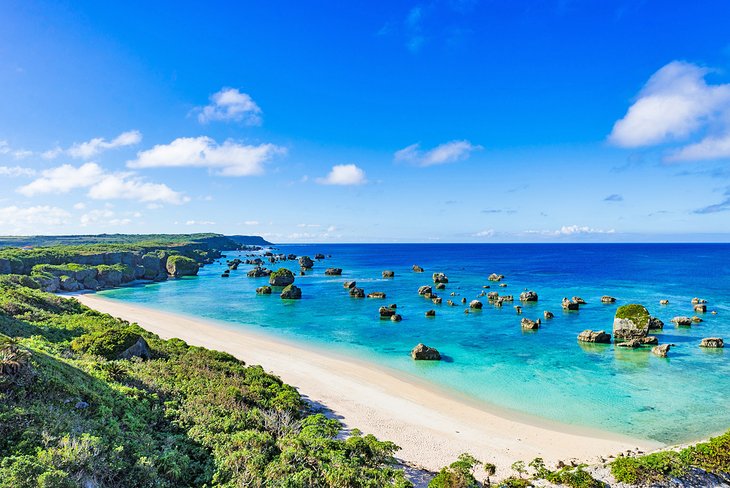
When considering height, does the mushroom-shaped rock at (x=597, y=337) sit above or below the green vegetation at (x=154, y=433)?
below

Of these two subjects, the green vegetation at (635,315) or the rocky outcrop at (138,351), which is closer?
the rocky outcrop at (138,351)

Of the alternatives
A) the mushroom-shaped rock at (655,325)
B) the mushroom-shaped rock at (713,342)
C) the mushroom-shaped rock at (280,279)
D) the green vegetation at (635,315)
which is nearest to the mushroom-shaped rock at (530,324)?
the green vegetation at (635,315)

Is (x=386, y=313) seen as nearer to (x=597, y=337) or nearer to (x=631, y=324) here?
(x=597, y=337)

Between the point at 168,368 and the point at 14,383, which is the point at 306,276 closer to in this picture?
the point at 168,368

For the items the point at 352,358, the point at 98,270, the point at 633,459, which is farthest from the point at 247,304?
the point at 633,459

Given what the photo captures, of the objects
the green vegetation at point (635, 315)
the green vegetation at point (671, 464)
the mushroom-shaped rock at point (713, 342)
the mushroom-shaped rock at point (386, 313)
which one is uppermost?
the green vegetation at point (635, 315)

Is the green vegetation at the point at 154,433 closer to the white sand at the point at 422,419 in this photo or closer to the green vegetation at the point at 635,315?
the white sand at the point at 422,419

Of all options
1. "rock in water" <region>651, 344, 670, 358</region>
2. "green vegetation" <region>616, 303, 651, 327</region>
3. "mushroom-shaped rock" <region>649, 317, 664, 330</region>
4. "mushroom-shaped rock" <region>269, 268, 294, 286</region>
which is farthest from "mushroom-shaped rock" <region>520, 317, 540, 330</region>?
"mushroom-shaped rock" <region>269, 268, 294, 286</region>

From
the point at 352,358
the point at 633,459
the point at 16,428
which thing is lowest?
the point at 352,358
